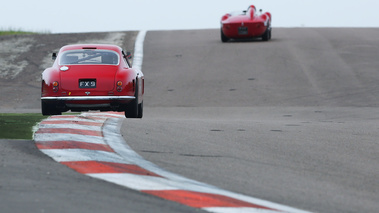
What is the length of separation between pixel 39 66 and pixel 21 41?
5531mm

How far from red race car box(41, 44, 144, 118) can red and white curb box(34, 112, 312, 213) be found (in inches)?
77.6

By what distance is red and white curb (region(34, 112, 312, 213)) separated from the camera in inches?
215

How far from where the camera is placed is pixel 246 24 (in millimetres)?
26297

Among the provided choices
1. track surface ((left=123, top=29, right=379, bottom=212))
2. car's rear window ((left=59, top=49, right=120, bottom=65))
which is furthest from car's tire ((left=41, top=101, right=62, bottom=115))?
track surface ((left=123, top=29, right=379, bottom=212))

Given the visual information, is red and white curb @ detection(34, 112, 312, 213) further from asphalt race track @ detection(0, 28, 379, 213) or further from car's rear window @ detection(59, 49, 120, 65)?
car's rear window @ detection(59, 49, 120, 65)

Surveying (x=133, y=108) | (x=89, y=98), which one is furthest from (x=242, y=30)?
(x=89, y=98)

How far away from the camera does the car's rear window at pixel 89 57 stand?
41.1 feet

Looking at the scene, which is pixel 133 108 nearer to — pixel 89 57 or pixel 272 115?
pixel 89 57

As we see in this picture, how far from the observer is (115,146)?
802cm

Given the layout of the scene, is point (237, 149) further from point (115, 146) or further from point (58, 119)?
point (58, 119)

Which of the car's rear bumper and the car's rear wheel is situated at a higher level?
the car's rear bumper

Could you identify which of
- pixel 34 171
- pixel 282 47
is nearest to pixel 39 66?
pixel 282 47

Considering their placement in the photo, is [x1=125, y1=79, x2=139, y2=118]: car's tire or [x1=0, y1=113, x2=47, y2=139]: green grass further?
[x1=125, y1=79, x2=139, y2=118]: car's tire

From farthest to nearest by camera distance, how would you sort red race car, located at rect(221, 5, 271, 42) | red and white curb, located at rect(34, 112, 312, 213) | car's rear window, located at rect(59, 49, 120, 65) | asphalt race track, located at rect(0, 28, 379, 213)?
red race car, located at rect(221, 5, 271, 42)
car's rear window, located at rect(59, 49, 120, 65)
asphalt race track, located at rect(0, 28, 379, 213)
red and white curb, located at rect(34, 112, 312, 213)
